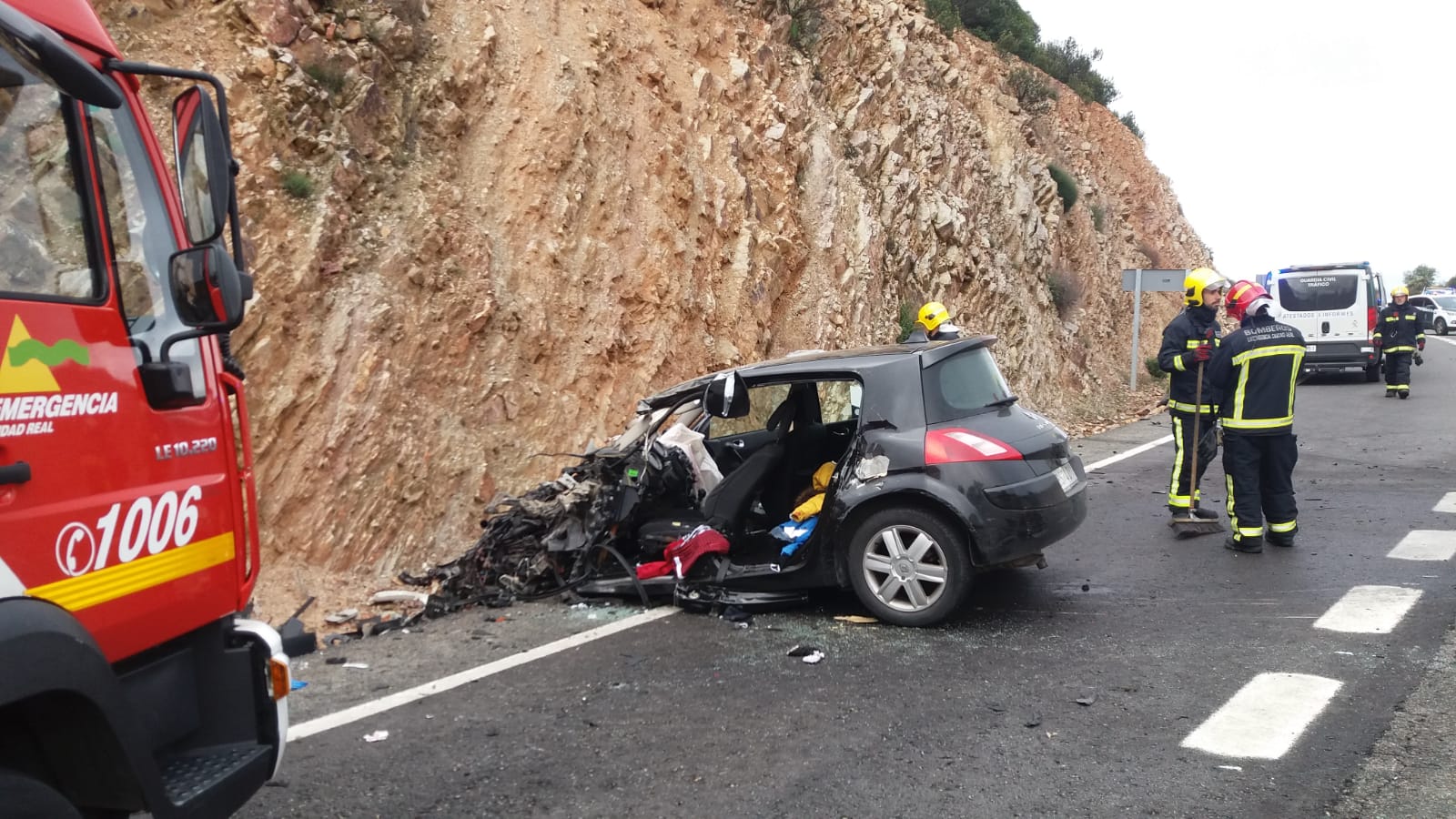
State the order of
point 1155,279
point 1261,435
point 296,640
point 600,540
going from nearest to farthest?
point 296,640 < point 600,540 < point 1261,435 < point 1155,279

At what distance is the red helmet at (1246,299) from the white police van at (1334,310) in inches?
519

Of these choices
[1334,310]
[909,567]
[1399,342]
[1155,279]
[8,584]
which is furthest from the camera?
[1334,310]

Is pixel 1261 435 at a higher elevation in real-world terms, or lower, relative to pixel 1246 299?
lower

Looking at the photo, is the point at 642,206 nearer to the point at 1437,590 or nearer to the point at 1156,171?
the point at 1437,590

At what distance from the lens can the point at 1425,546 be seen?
7.36 m

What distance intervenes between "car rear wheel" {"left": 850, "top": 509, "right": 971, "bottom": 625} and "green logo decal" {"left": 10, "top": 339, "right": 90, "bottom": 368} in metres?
4.09

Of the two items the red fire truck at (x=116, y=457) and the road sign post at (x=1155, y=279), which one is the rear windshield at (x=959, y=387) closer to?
the red fire truck at (x=116, y=457)

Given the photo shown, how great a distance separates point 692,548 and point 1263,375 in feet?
14.3

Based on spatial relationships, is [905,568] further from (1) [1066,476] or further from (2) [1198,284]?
(2) [1198,284]

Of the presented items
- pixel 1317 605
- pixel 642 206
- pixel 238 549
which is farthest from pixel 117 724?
pixel 642 206

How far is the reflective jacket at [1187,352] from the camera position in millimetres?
8359

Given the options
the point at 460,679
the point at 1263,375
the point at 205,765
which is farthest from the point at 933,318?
the point at 205,765

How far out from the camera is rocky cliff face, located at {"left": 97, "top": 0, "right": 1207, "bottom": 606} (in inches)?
323

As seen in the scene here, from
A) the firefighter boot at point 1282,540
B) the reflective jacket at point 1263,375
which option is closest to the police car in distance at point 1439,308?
the reflective jacket at point 1263,375
